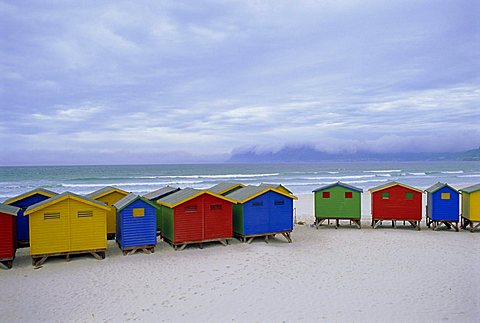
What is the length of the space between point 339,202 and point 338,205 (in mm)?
166

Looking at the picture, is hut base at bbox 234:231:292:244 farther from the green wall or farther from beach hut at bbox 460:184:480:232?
beach hut at bbox 460:184:480:232

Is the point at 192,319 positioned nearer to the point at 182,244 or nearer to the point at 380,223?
the point at 182,244

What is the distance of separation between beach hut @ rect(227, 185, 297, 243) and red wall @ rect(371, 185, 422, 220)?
5.75 m

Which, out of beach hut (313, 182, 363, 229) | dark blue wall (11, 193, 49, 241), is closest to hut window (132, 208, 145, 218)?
dark blue wall (11, 193, 49, 241)

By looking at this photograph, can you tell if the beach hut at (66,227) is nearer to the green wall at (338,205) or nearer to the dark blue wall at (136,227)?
the dark blue wall at (136,227)

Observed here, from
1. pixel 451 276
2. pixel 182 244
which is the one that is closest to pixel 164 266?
pixel 182 244

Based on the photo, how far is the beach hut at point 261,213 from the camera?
1634 centimetres

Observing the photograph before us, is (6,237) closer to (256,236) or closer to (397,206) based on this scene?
(256,236)

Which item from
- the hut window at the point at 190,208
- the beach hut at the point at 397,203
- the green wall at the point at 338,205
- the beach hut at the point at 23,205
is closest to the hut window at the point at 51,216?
the beach hut at the point at 23,205

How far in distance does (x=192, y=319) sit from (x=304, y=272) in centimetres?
463

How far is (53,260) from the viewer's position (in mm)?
13812

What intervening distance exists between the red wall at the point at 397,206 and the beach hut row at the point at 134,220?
228 inches

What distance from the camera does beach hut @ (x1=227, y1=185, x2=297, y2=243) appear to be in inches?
643

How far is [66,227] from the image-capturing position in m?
13.5
